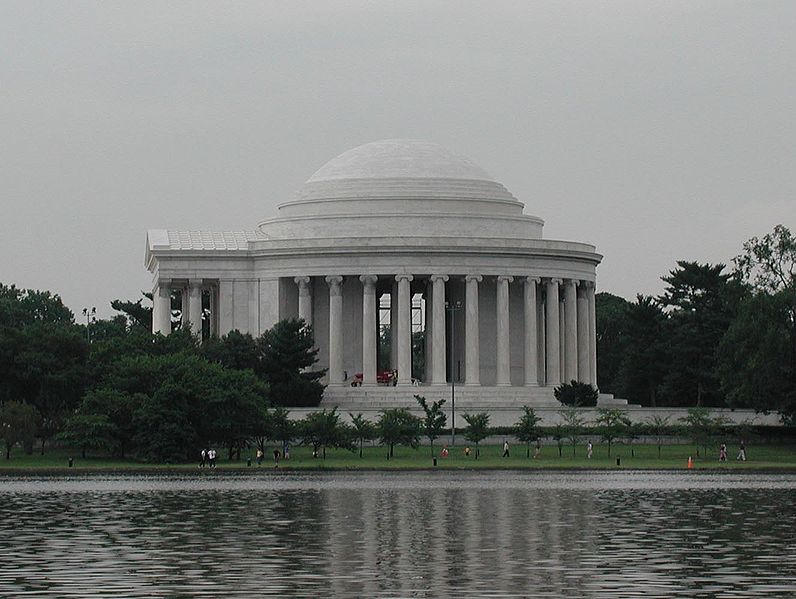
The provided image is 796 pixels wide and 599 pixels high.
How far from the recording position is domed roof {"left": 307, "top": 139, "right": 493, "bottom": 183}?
153 meters

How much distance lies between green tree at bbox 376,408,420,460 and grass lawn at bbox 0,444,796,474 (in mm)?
770

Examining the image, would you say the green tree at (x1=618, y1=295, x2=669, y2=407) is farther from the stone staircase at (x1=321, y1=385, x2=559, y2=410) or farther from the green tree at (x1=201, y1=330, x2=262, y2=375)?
the green tree at (x1=201, y1=330, x2=262, y2=375)

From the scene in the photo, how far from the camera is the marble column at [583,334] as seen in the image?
Answer: 6024 inches

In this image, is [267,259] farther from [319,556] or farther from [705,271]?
[319,556]

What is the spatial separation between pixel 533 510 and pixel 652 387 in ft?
332

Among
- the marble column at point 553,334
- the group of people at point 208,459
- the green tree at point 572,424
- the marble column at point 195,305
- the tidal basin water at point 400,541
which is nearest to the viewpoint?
the tidal basin water at point 400,541

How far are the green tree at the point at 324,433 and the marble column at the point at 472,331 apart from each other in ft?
107

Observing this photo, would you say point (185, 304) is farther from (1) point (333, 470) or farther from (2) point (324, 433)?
(1) point (333, 470)

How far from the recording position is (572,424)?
12588cm

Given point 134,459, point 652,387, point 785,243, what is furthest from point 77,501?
point 652,387

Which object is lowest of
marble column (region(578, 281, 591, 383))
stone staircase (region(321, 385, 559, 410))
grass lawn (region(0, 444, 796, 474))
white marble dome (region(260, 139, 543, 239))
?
grass lawn (region(0, 444, 796, 474))

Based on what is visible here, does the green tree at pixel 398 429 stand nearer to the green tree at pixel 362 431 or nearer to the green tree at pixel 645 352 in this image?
the green tree at pixel 362 431

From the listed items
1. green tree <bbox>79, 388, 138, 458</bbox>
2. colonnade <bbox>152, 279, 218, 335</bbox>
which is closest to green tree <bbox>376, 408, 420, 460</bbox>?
green tree <bbox>79, 388, 138, 458</bbox>

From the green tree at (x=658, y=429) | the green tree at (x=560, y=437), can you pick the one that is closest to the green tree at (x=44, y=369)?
the green tree at (x=560, y=437)
